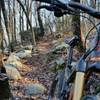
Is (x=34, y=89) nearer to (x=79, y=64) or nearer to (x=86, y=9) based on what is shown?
(x=79, y=64)

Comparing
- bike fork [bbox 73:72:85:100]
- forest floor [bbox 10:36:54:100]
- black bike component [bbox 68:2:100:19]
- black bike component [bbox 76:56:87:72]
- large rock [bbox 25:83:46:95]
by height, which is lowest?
forest floor [bbox 10:36:54:100]

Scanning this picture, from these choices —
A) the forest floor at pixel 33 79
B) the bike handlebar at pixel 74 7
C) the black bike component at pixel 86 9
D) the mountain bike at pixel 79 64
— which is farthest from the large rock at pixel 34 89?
the black bike component at pixel 86 9

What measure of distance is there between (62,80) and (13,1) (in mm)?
25184

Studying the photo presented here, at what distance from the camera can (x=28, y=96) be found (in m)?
7.59

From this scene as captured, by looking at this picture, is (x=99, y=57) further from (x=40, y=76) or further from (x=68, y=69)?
(x=40, y=76)

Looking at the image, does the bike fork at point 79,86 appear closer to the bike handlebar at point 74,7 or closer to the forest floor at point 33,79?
the bike handlebar at point 74,7

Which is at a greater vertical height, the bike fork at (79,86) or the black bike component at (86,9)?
the black bike component at (86,9)

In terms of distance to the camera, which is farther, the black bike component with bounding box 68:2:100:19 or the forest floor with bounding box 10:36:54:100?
the forest floor with bounding box 10:36:54:100

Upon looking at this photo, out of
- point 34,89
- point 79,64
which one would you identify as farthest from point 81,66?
point 34,89

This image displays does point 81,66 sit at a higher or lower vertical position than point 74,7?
lower

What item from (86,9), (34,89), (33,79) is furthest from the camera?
(33,79)

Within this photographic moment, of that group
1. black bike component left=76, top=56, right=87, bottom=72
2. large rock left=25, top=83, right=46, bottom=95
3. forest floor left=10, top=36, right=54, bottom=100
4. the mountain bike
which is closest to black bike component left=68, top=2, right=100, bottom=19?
the mountain bike

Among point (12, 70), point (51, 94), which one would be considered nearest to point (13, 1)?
point (12, 70)

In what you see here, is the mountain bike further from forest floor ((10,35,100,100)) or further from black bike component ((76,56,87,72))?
forest floor ((10,35,100,100))
